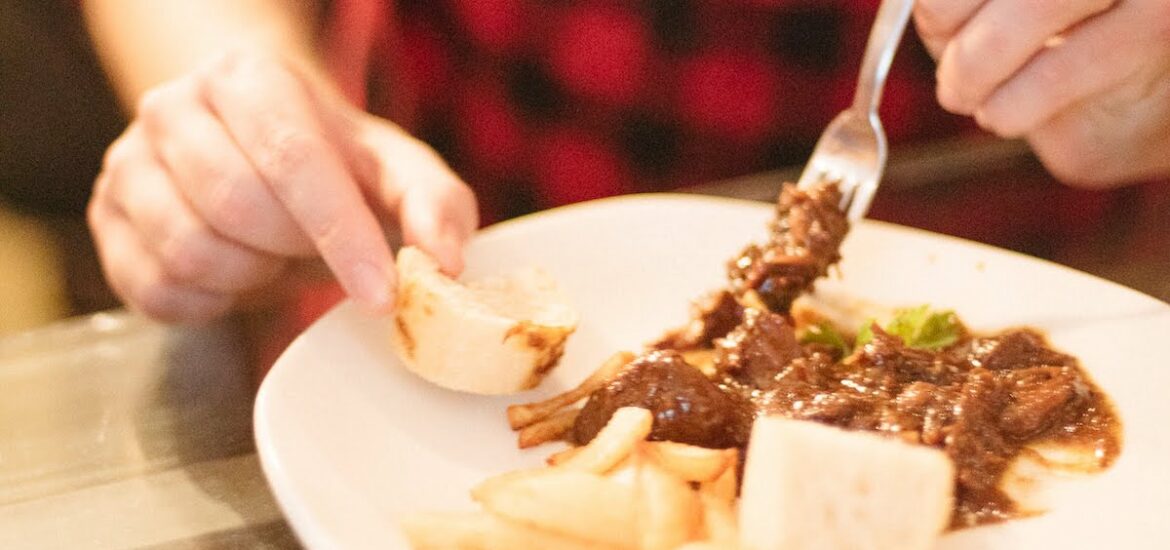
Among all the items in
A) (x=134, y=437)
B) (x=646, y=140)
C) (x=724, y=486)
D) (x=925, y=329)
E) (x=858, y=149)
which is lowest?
(x=134, y=437)

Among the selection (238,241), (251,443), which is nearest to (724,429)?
(251,443)

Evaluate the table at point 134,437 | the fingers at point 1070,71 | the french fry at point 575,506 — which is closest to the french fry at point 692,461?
the french fry at point 575,506

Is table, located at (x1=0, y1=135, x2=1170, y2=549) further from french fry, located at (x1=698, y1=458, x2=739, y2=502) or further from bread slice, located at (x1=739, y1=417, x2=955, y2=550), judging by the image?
bread slice, located at (x1=739, y1=417, x2=955, y2=550)

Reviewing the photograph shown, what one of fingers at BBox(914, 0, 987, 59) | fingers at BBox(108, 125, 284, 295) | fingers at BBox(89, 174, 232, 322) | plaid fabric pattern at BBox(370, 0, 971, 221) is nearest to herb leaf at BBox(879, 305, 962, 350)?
fingers at BBox(914, 0, 987, 59)

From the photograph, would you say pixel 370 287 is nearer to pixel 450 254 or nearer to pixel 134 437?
pixel 450 254

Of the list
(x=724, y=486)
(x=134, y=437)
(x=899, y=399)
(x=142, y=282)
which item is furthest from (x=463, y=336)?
(x=142, y=282)

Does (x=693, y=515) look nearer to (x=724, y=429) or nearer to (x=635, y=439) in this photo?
(x=635, y=439)

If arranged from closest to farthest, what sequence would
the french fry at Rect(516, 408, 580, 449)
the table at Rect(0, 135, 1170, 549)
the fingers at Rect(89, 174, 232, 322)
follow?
the table at Rect(0, 135, 1170, 549)
the french fry at Rect(516, 408, 580, 449)
the fingers at Rect(89, 174, 232, 322)
